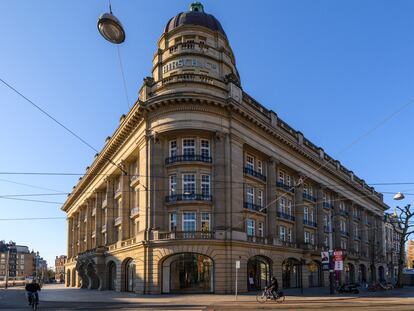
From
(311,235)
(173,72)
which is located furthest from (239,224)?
(311,235)

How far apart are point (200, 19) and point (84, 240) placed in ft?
136

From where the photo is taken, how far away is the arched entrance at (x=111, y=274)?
170 ft

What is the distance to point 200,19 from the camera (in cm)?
5228

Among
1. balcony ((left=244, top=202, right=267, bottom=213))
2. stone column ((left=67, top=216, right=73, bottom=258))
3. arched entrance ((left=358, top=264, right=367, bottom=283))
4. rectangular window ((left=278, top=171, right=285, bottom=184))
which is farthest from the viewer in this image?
stone column ((left=67, top=216, right=73, bottom=258))

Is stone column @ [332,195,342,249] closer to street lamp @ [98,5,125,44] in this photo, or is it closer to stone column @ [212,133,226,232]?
stone column @ [212,133,226,232]

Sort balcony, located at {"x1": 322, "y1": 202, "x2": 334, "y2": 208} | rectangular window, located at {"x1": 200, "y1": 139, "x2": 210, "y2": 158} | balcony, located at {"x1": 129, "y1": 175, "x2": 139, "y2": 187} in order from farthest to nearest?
balcony, located at {"x1": 322, "y1": 202, "x2": 334, "y2": 208}, balcony, located at {"x1": 129, "y1": 175, "x2": 139, "y2": 187}, rectangular window, located at {"x1": 200, "y1": 139, "x2": 210, "y2": 158}

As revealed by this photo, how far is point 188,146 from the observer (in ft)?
136

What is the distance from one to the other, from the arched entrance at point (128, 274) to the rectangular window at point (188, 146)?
494 inches

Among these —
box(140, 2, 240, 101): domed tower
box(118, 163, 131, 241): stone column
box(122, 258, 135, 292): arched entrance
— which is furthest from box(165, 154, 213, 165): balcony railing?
box(122, 258, 135, 292): arched entrance

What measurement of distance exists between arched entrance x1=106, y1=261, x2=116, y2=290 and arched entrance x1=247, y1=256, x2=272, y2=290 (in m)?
16.8

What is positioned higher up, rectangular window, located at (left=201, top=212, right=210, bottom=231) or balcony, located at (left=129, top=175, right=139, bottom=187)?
balcony, located at (left=129, top=175, right=139, bottom=187)

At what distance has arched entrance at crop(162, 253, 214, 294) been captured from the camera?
38438mm

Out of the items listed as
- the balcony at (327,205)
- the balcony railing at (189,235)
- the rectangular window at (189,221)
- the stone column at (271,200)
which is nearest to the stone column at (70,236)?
the balcony at (327,205)

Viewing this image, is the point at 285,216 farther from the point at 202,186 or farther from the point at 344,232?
the point at 344,232
